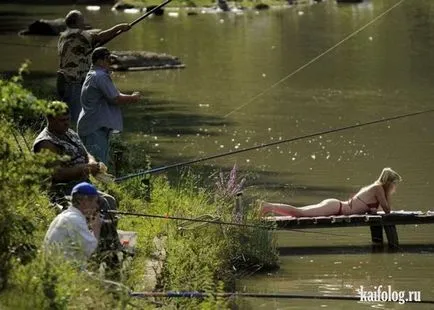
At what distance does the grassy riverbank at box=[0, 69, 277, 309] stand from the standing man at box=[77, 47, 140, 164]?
0.47 m

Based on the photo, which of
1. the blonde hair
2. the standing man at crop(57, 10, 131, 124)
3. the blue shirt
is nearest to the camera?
the blue shirt

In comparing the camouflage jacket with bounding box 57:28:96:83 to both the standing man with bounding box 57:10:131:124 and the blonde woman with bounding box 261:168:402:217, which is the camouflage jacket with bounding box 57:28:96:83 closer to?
the standing man with bounding box 57:10:131:124

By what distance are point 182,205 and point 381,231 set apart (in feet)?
8.11

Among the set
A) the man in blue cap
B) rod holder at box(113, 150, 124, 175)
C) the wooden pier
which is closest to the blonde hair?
the wooden pier

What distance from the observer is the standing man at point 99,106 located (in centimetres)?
1239

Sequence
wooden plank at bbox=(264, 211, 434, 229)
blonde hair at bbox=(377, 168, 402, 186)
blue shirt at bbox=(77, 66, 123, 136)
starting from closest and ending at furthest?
blue shirt at bbox=(77, 66, 123, 136)
wooden plank at bbox=(264, 211, 434, 229)
blonde hair at bbox=(377, 168, 402, 186)

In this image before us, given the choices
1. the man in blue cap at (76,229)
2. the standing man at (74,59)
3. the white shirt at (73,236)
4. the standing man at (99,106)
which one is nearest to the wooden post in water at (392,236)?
the standing man at (99,106)

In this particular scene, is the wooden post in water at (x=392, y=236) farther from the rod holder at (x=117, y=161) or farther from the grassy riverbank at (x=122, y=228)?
the rod holder at (x=117, y=161)

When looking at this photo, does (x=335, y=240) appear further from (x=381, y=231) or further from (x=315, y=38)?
(x=315, y=38)

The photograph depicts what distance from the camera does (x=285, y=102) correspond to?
26156 mm

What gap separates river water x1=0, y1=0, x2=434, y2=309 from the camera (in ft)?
42.1

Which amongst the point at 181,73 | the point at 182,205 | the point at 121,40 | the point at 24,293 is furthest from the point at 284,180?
the point at 121,40

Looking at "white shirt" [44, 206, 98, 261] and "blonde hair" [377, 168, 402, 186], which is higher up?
"white shirt" [44, 206, 98, 261]

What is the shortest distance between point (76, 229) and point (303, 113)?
16733mm
